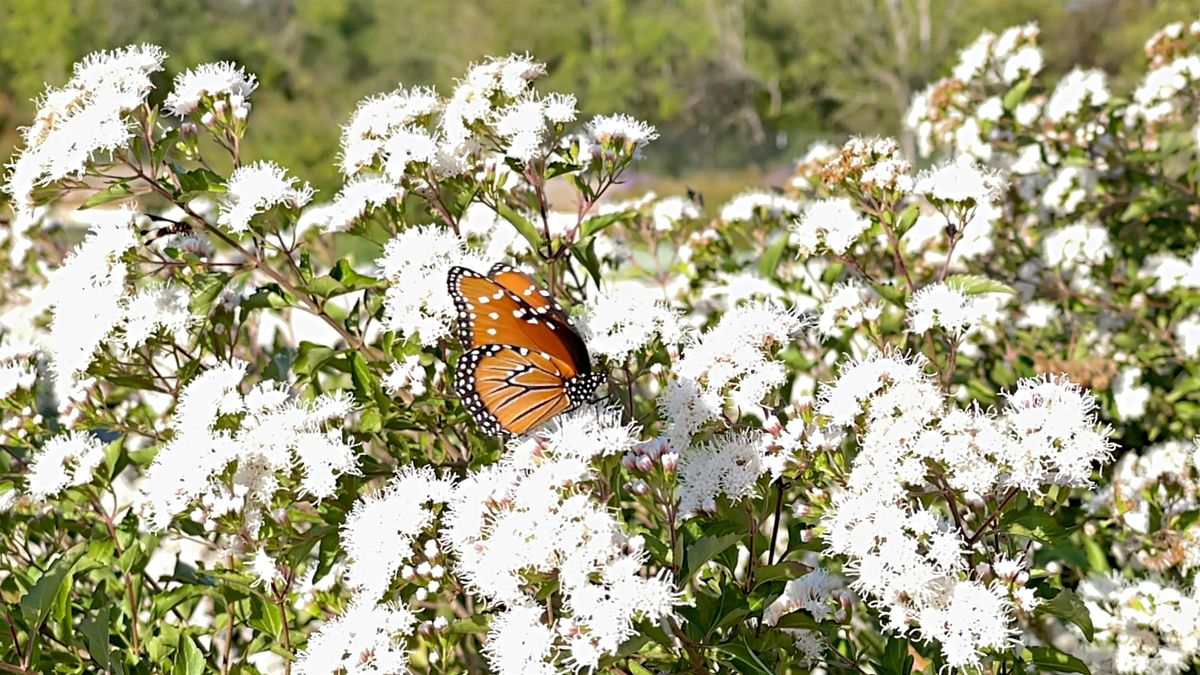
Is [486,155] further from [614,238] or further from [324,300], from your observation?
[614,238]

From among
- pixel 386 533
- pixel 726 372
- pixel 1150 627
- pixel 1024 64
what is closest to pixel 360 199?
pixel 386 533

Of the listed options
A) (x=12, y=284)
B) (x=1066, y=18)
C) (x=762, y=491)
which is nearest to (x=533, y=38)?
(x=1066, y=18)

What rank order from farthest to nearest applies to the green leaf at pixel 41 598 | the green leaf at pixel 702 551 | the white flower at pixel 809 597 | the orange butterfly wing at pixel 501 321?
the white flower at pixel 809 597, the orange butterfly wing at pixel 501 321, the green leaf at pixel 41 598, the green leaf at pixel 702 551

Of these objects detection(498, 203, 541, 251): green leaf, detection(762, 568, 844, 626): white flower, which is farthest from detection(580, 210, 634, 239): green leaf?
detection(762, 568, 844, 626): white flower

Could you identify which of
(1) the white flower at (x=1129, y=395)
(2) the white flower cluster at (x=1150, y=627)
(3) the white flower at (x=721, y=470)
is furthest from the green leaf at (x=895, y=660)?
(1) the white flower at (x=1129, y=395)

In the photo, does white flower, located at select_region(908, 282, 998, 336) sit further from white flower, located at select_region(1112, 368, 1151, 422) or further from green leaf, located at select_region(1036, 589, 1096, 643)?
white flower, located at select_region(1112, 368, 1151, 422)

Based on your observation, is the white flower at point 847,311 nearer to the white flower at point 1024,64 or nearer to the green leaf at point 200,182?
the green leaf at point 200,182

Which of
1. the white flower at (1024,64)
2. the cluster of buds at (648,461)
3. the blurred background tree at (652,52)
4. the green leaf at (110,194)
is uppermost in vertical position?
the blurred background tree at (652,52)
